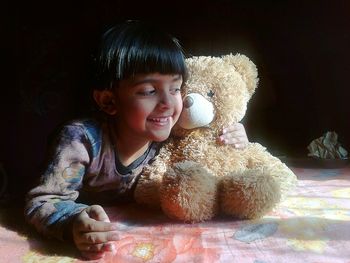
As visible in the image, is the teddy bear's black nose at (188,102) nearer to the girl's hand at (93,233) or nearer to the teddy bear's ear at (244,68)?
the teddy bear's ear at (244,68)

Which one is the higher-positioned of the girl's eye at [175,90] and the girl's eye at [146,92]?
the girl's eye at [175,90]

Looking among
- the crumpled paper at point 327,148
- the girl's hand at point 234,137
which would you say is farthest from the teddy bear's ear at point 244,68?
the crumpled paper at point 327,148

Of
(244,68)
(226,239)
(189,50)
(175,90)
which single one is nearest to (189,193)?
(226,239)

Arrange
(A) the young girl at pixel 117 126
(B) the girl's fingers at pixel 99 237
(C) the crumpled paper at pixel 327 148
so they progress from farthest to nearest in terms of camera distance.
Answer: (C) the crumpled paper at pixel 327 148 → (A) the young girl at pixel 117 126 → (B) the girl's fingers at pixel 99 237

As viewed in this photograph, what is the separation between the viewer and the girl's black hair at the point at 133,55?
82 cm

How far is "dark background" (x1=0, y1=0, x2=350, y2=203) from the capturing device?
1.27m

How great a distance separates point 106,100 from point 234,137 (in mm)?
266

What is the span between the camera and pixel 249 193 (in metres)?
0.79

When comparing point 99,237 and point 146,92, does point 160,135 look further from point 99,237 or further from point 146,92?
point 99,237

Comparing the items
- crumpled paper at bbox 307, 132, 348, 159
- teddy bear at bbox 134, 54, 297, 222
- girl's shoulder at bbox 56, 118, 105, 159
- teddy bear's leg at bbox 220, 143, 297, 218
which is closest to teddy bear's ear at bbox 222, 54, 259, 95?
teddy bear at bbox 134, 54, 297, 222

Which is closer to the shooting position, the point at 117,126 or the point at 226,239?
the point at 226,239

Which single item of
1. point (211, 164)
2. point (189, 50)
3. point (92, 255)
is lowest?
point (92, 255)

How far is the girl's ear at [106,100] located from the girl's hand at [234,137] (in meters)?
0.22

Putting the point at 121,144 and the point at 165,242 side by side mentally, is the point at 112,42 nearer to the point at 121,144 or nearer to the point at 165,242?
the point at 121,144
